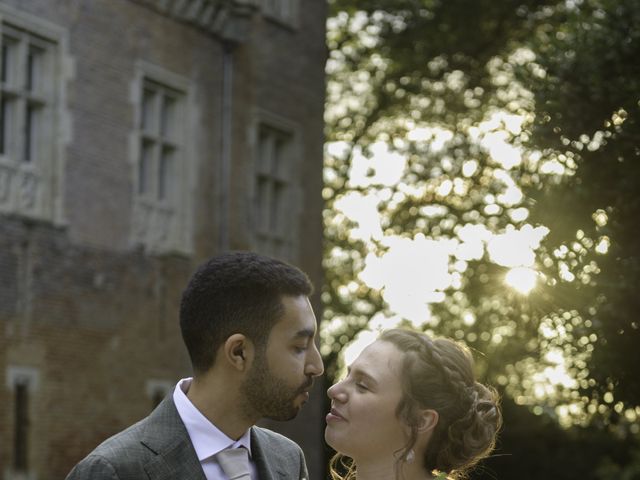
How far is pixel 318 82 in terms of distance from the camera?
24.0 meters

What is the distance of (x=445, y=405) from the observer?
5.75 metres

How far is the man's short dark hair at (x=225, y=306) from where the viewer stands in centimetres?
522

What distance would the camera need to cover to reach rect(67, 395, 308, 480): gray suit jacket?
191 inches

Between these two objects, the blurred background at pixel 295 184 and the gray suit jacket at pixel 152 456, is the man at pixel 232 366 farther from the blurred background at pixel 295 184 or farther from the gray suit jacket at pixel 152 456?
the blurred background at pixel 295 184

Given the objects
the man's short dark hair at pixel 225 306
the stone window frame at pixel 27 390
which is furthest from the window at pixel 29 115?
the man's short dark hair at pixel 225 306

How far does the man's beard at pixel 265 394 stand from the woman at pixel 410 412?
0.40 metres

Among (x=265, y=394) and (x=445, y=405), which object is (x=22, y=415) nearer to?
(x=445, y=405)

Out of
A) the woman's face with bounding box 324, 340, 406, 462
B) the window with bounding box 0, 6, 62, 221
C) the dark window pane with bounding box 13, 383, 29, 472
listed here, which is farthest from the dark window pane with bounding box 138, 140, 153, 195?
the woman's face with bounding box 324, 340, 406, 462

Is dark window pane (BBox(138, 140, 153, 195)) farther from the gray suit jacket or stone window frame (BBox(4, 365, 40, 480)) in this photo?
the gray suit jacket

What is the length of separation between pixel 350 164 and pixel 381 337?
23537 mm

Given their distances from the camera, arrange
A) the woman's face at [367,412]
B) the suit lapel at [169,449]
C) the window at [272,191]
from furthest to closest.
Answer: the window at [272,191], the woman's face at [367,412], the suit lapel at [169,449]

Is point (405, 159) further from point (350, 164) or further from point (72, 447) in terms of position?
point (72, 447)

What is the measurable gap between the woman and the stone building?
11674 millimetres

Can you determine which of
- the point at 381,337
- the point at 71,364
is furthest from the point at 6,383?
the point at 381,337
